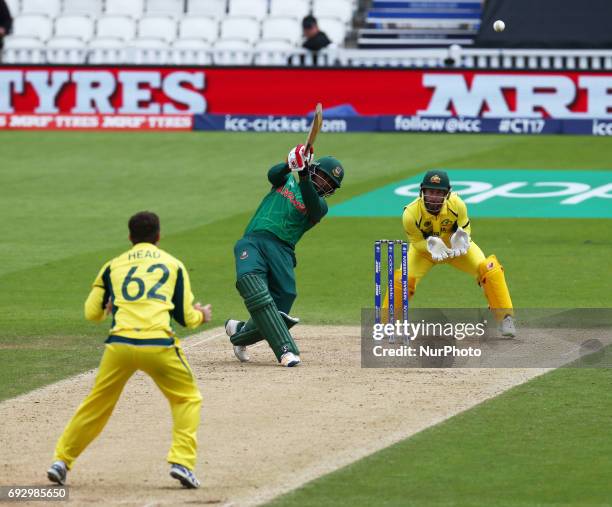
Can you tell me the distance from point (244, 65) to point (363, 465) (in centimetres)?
2262

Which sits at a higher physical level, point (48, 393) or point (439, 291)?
point (439, 291)

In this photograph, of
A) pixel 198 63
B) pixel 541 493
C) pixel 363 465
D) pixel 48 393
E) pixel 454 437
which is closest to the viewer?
pixel 541 493

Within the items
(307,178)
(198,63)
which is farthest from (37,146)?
(307,178)

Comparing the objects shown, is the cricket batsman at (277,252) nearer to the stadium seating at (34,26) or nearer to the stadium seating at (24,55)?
the stadium seating at (24,55)

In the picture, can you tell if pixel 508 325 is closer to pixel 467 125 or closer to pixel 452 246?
pixel 452 246

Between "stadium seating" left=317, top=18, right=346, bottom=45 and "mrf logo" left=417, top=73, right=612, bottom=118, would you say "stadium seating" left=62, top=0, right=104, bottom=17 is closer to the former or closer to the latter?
"stadium seating" left=317, top=18, right=346, bottom=45

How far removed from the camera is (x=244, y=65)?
30812 mm

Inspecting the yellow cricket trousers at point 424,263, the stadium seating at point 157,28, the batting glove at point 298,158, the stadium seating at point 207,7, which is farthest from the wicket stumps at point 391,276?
the stadium seating at point 207,7

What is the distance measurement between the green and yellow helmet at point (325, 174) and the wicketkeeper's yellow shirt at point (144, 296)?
3837 millimetres

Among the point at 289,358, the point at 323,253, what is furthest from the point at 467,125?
the point at 289,358

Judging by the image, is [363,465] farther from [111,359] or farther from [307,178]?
[307,178]

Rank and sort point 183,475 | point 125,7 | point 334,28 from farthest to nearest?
point 125,7 → point 334,28 → point 183,475

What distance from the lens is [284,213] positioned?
12.3 meters

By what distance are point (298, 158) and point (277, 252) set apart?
96 cm
